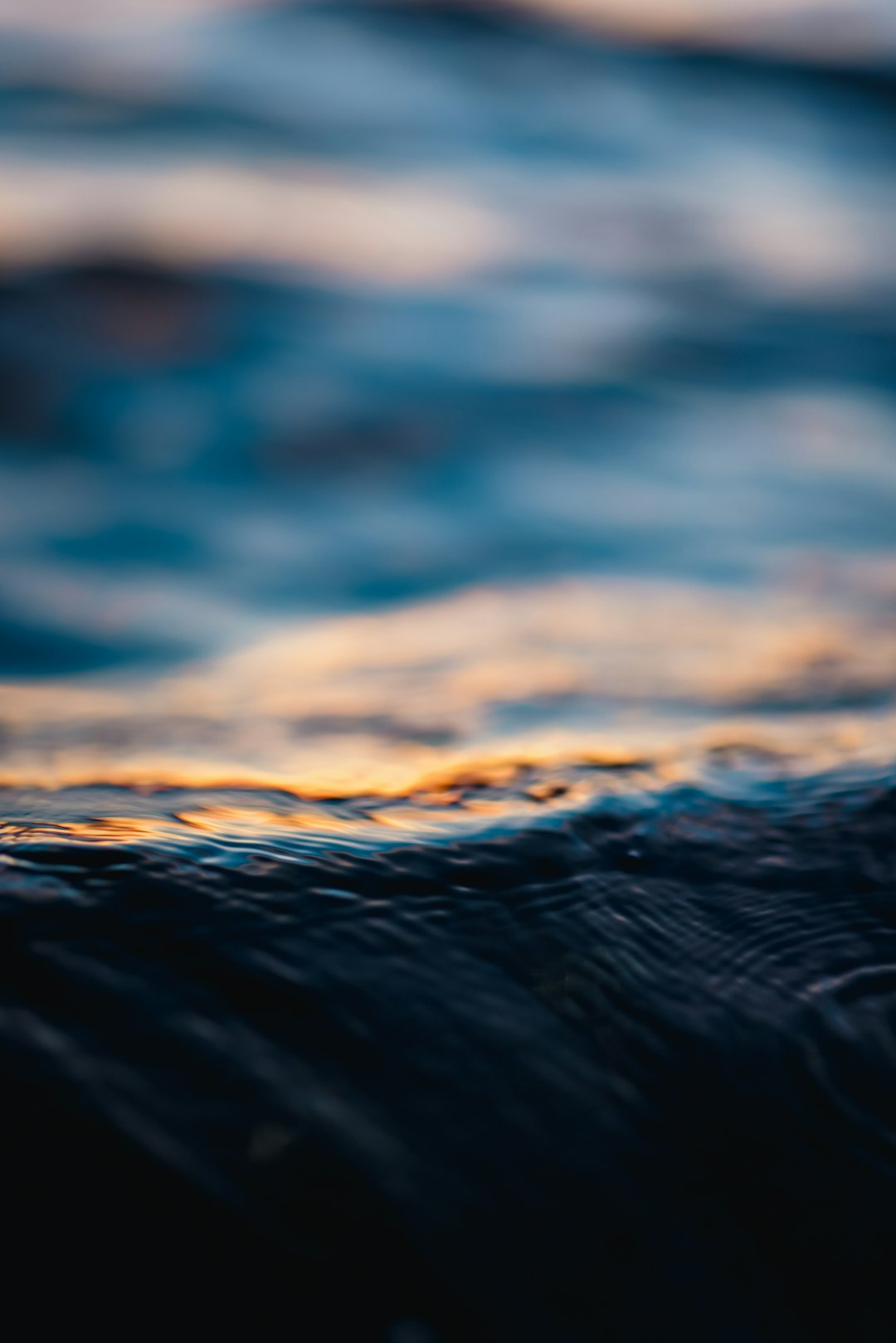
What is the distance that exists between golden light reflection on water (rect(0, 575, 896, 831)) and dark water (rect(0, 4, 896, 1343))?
19 mm

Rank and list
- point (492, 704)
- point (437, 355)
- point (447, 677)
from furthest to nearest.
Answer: point (437, 355)
point (447, 677)
point (492, 704)

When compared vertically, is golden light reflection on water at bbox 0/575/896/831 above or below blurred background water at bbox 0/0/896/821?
below

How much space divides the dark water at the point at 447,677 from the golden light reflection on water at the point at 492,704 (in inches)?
0.7

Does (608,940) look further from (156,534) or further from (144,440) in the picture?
(144,440)

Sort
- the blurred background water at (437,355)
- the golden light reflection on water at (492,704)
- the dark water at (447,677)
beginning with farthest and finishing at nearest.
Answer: the blurred background water at (437,355), the golden light reflection on water at (492,704), the dark water at (447,677)

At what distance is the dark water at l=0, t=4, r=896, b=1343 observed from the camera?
99 centimetres

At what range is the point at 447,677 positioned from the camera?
2.93 meters

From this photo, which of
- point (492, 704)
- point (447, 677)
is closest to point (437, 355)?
point (447, 677)

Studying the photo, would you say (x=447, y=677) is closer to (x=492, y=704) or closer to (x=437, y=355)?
(x=492, y=704)

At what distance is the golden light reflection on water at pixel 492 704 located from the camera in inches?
74.9

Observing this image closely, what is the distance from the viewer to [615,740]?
2.24 metres

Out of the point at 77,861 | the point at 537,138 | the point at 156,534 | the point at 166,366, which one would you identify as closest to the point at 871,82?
the point at 537,138

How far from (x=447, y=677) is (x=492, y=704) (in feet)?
0.90

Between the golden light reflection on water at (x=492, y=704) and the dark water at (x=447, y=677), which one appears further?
the golden light reflection on water at (x=492, y=704)
